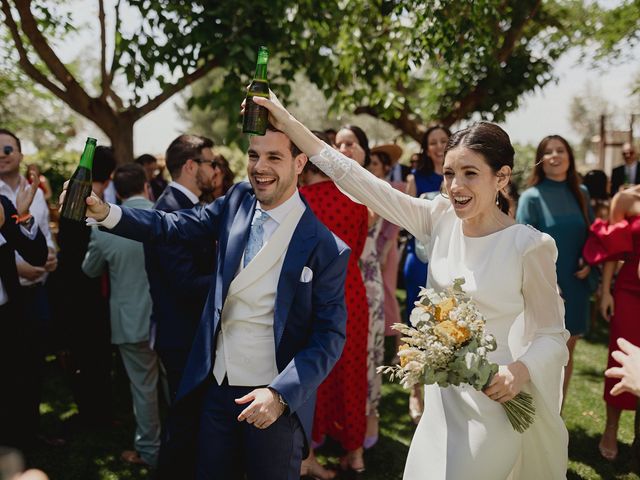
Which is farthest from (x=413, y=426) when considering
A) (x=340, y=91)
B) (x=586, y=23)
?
(x=586, y=23)

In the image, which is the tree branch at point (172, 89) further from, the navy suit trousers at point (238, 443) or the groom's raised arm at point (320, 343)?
the navy suit trousers at point (238, 443)

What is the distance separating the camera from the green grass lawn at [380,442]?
15.1ft

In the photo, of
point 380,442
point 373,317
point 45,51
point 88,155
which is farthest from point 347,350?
point 45,51

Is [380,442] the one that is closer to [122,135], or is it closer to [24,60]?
[122,135]

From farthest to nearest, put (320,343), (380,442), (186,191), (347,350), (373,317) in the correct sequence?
(380,442) → (373,317) → (347,350) → (186,191) → (320,343)

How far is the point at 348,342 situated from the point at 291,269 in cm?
192

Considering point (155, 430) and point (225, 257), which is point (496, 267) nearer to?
point (225, 257)

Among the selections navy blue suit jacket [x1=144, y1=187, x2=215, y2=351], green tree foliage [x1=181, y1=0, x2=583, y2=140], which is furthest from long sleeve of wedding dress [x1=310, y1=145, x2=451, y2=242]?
green tree foliage [x1=181, y1=0, x2=583, y2=140]

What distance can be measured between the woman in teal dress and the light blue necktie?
3.11m

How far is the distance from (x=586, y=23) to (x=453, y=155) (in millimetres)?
12036

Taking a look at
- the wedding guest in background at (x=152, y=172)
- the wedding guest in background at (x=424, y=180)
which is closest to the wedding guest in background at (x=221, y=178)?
the wedding guest in background at (x=424, y=180)

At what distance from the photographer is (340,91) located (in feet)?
26.7

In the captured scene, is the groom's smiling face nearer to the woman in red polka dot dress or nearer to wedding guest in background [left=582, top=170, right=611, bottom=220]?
the woman in red polka dot dress

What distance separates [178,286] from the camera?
3768mm
